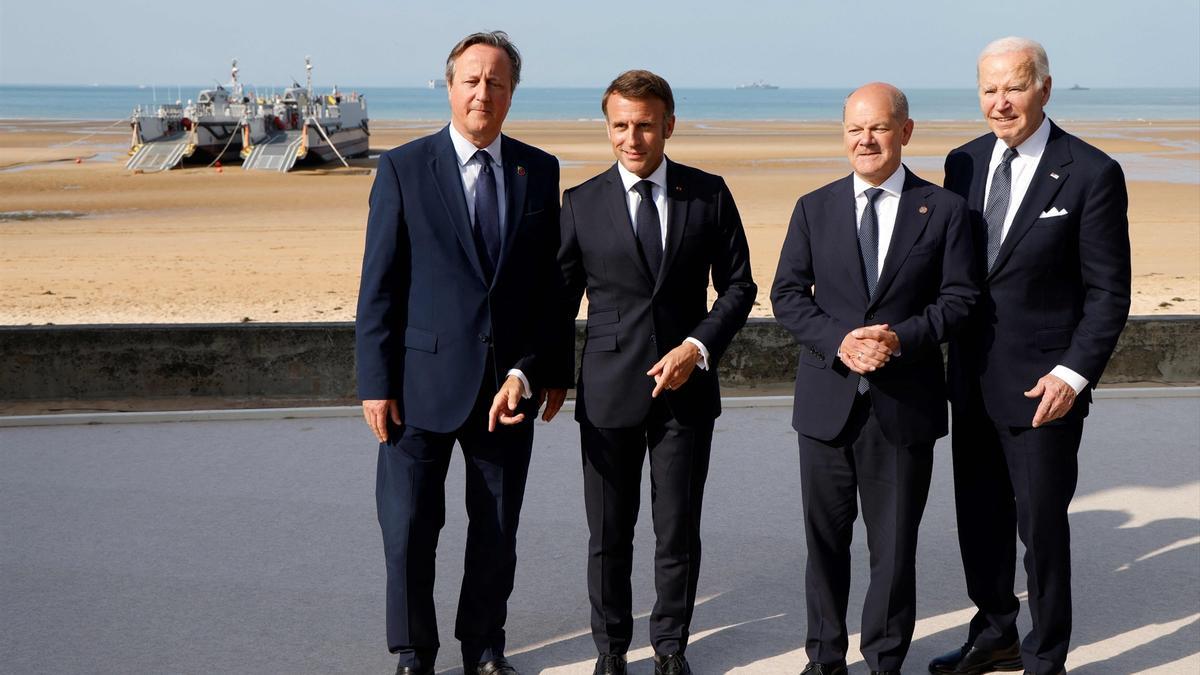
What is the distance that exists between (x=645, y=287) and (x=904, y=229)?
2.21 ft

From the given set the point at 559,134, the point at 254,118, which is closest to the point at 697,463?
the point at 254,118

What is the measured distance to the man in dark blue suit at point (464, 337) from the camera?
3146mm

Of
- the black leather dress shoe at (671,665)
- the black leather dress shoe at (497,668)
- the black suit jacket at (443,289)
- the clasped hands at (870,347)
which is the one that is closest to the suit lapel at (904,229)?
the clasped hands at (870,347)

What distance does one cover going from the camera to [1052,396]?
3076mm

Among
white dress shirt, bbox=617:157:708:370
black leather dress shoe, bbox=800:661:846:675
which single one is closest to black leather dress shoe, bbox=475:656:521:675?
black leather dress shoe, bbox=800:661:846:675

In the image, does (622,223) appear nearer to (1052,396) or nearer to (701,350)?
(701,350)

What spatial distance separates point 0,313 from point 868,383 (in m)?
9.32


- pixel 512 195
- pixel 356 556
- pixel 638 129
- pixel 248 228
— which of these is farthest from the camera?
pixel 248 228

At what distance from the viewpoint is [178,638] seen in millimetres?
3482

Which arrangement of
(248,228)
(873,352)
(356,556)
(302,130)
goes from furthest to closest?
(302,130) < (248,228) < (356,556) < (873,352)

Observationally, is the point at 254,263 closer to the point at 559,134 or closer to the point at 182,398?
the point at 182,398

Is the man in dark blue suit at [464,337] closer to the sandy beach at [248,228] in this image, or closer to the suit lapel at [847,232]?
the suit lapel at [847,232]

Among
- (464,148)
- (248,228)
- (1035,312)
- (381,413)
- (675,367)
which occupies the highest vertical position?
(464,148)

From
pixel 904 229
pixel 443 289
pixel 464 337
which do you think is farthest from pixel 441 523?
pixel 904 229
